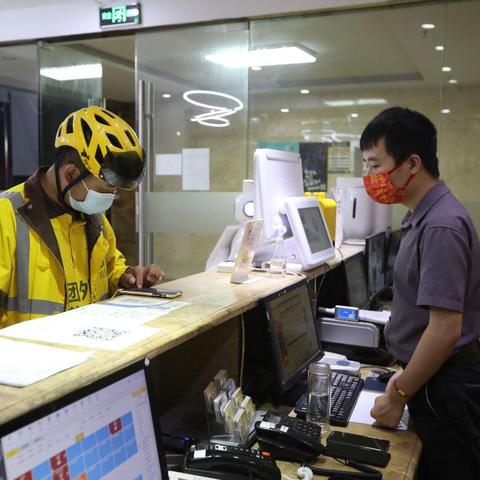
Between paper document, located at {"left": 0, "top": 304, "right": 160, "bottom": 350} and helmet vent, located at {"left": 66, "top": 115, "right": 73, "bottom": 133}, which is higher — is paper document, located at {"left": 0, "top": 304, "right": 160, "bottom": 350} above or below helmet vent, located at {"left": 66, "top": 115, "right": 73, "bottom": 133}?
below

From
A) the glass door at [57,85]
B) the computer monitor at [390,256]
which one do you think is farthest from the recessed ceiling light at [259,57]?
the computer monitor at [390,256]

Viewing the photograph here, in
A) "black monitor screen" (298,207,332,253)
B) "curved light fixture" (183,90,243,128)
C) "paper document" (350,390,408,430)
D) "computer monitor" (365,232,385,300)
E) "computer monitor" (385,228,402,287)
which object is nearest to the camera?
"paper document" (350,390,408,430)

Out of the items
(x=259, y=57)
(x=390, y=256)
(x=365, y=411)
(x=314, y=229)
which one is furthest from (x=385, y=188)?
(x=259, y=57)

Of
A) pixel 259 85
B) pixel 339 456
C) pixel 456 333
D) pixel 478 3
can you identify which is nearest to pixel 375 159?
pixel 456 333

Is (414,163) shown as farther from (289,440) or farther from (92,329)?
(92,329)

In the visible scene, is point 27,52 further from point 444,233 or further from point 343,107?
point 444,233

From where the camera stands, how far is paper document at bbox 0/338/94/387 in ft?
3.21

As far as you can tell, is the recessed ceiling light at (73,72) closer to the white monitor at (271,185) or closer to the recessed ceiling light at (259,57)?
the recessed ceiling light at (259,57)

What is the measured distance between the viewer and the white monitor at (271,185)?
2.46 m

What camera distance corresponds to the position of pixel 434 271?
152 cm

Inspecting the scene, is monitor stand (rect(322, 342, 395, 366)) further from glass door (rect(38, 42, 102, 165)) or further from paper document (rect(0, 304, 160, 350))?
glass door (rect(38, 42, 102, 165))

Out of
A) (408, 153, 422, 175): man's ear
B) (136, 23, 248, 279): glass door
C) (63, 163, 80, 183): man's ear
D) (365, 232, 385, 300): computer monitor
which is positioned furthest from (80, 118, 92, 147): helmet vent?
(136, 23, 248, 279): glass door

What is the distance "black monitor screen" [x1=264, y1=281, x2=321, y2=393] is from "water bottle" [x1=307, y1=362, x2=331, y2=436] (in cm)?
11

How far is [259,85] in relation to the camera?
452 cm
